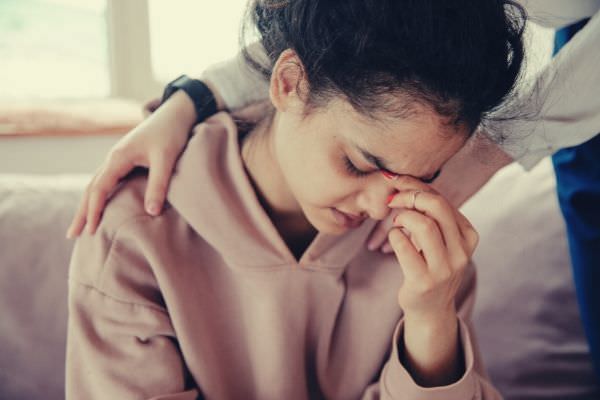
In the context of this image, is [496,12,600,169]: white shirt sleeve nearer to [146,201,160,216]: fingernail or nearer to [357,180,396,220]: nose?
[357,180,396,220]: nose

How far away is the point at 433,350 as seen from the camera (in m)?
0.74

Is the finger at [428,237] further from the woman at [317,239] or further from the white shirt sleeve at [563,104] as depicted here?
the white shirt sleeve at [563,104]

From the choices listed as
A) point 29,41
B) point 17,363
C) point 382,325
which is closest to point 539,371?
point 382,325

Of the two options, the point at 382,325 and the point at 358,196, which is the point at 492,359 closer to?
the point at 382,325

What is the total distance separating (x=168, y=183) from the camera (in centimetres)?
75

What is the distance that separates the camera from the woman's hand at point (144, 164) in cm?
72

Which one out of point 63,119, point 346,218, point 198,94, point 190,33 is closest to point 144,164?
point 198,94

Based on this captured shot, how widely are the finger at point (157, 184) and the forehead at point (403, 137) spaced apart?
0.23m

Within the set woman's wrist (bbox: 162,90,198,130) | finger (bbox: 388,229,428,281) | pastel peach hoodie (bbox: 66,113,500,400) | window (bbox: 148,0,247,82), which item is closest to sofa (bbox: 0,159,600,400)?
pastel peach hoodie (bbox: 66,113,500,400)

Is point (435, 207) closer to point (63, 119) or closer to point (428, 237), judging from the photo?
point (428, 237)

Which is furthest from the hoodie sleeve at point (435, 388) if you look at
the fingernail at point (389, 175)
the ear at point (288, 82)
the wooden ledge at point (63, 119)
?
the wooden ledge at point (63, 119)

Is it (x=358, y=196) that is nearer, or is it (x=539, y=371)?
(x=358, y=196)

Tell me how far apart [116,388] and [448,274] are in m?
Answer: 0.41

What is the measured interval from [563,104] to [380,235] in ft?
1.04
